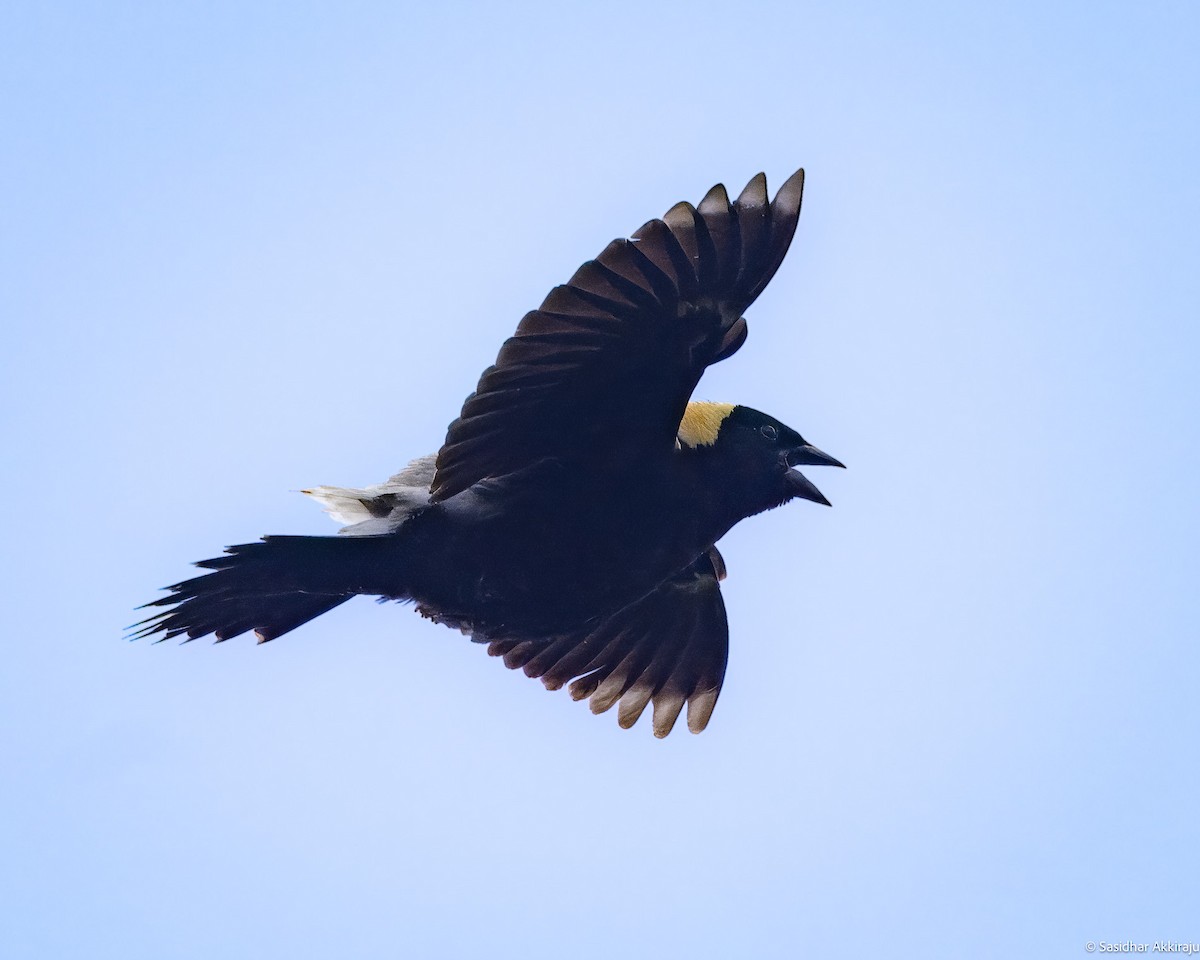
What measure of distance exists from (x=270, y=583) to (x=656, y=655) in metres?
1.92

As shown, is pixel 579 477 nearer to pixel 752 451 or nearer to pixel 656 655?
pixel 752 451

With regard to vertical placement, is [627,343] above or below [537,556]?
above

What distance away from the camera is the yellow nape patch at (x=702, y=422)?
6562 mm

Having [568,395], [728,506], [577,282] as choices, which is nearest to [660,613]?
[728,506]

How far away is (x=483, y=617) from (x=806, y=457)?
1407 millimetres

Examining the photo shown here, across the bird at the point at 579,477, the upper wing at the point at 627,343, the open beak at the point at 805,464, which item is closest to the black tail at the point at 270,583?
the bird at the point at 579,477

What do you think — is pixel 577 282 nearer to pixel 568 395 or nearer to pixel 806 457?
pixel 568 395

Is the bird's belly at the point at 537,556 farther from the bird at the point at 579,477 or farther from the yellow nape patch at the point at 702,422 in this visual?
the yellow nape patch at the point at 702,422

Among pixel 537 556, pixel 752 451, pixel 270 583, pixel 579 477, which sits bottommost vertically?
pixel 270 583

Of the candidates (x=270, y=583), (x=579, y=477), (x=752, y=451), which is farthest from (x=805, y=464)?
(x=270, y=583)

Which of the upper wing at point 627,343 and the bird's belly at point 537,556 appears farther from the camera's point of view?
the bird's belly at point 537,556

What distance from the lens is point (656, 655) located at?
295 inches

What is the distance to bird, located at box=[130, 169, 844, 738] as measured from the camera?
598 cm

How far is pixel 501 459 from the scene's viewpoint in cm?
637
